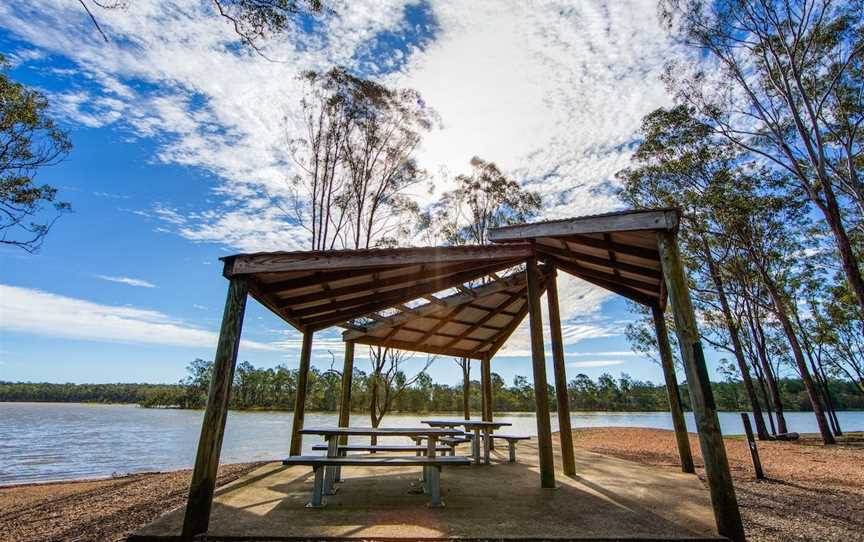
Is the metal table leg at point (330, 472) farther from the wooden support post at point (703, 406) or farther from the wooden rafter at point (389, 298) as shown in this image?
the wooden support post at point (703, 406)

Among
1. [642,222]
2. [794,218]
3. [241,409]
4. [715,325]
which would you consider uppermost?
[794,218]

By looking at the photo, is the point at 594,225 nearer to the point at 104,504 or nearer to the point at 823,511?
the point at 823,511

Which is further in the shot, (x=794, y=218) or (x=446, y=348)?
(x=794, y=218)

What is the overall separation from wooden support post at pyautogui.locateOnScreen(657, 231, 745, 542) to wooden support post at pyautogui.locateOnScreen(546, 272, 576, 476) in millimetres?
2134

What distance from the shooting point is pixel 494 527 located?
3.05 metres

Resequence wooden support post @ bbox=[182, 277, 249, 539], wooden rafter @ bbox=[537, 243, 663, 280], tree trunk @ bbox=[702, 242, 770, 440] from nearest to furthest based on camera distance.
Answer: wooden support post @ bbox=[182, 277, 249, 539], wooden rafter @ bbox=[537, 243, 663, 280], tree trunk @ bbox=[702, 242, 770, 440]

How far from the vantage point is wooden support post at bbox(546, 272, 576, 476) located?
207 inches

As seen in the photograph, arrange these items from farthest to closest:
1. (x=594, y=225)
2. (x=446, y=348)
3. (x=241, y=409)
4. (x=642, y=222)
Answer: (x=241, y=409) → (x=446, y=348) → (x=594, y=225) → (x=642, y=222)

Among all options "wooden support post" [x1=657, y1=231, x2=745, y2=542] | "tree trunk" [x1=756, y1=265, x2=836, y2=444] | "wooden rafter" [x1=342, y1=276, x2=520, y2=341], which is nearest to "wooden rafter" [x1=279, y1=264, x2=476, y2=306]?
"wooden rafter" [x1=342, y1=276, x2=520, y2=341]

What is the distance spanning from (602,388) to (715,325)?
52564 millimetres

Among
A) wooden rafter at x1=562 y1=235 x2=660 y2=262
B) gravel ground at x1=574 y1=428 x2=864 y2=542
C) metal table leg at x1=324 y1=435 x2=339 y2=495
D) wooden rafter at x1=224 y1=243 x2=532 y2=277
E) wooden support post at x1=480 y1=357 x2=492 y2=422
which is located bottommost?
gravel ground at x1=574 y1=428 x2=864 y2=542

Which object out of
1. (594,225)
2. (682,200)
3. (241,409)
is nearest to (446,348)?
(594,225)

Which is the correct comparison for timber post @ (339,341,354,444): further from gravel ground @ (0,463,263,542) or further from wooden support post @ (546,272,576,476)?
wooden support post @ (546,272,576,476)

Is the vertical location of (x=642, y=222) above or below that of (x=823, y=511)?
above
